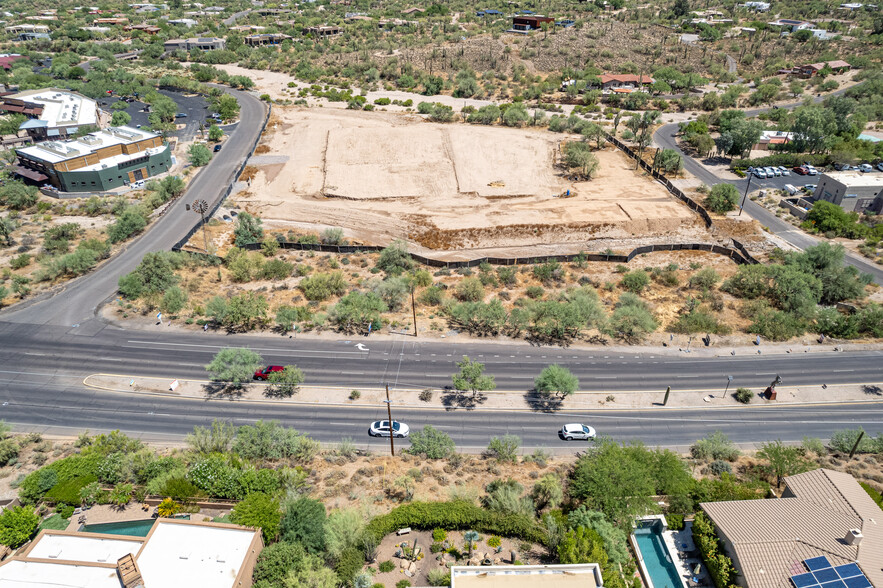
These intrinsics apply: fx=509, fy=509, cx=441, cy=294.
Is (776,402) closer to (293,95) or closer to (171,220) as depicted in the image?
(171,220)

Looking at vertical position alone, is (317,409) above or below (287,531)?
below

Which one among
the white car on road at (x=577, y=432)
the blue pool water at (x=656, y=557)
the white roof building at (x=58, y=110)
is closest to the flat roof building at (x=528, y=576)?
the blue pool water at (x=656, y=557)

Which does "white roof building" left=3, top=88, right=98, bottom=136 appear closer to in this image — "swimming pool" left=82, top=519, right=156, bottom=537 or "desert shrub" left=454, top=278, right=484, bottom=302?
"desert shrub" left=454, top=278, right=484, bottom=302

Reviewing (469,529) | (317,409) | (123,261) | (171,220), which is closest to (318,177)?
(171,220)

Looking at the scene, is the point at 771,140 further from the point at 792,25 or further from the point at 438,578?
the point at 438,578

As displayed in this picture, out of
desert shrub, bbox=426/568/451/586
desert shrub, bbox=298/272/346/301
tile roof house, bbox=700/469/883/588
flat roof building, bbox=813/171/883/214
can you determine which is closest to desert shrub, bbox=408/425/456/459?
desert shrub, bbox=426/568/451/586

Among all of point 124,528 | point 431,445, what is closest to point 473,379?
point 431,445

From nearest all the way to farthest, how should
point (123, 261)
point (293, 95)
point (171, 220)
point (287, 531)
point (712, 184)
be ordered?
point (287, 531) < point (123, 261) < point (171, 220) < point (712, 184) < point (293, 95)
